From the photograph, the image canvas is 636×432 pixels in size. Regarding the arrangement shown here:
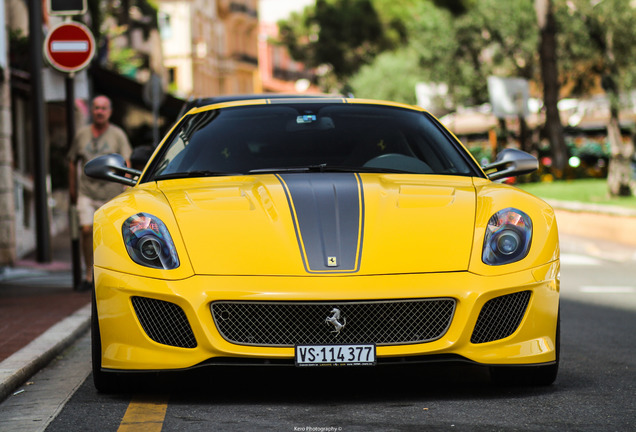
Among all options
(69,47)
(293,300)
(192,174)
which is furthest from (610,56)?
(293,300)

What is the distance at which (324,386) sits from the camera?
17.5 feet

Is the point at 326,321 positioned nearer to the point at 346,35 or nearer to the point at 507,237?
the point at 507,237

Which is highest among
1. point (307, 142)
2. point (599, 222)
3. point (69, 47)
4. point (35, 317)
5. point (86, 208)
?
point (69, 47)

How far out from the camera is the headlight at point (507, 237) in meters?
4.98

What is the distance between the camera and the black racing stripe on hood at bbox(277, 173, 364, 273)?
4.83 metres

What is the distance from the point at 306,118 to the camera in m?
6.38

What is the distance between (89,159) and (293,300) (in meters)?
6.15

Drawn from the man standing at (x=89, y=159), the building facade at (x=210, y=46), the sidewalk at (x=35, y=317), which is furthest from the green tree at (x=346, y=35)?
the man standing at (x=89, y=159)

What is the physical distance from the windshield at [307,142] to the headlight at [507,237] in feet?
2.77

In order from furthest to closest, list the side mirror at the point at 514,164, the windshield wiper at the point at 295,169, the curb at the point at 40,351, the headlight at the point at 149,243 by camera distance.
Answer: the side mirror at the point at 514,164, the windshield wiper at the point at 295,169, the curb at the point at 40,351, the headlight at the point at 149,243

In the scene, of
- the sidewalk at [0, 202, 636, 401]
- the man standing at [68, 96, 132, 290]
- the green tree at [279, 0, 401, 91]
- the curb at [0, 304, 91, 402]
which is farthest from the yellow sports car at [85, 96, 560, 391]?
the green tree at [279, 0, 401, 91]

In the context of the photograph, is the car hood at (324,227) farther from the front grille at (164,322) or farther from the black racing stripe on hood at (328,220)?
the front grille at (164,322)

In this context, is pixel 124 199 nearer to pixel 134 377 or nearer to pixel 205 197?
pixel 205 197

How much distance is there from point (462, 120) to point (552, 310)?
34.2m
